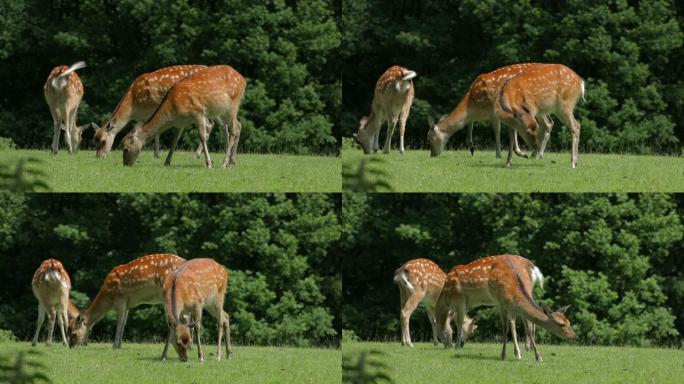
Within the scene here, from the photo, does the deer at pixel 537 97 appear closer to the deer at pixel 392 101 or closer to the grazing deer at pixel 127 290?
the deer at pixel 392 101

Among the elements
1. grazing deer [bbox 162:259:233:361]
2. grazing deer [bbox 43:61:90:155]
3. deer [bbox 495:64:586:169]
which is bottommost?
grazing deer [bbox 162:259:233:361]

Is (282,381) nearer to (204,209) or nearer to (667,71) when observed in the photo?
(204,209)

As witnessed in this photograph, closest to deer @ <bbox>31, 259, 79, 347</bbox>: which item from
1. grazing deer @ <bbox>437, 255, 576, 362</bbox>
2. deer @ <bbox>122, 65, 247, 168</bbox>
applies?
deer @ <bbox>122, 65, 247, 168</bbox>

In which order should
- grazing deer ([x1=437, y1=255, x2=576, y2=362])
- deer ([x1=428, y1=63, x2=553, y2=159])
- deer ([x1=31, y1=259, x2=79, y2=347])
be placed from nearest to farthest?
grazing deer ([x1=437, y1=255, x2=576, y2=362]) < deer ([x1=428, y1=63, x2=553, y2=159]) < deer ([x1=31, y1=259, x2=79, y2=347])

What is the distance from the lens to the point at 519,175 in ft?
46.5

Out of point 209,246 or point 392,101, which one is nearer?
point 392,101

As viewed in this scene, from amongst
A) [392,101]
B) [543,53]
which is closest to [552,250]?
[543,53]

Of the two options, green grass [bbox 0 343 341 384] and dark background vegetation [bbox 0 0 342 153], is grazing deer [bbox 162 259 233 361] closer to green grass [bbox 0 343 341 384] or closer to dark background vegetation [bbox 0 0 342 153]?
green grass [bbox 0 343 341 384]

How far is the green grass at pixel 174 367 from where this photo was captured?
11.9 metres

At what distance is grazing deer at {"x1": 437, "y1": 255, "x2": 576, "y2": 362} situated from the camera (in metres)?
12.9

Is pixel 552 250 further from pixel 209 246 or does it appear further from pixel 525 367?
pixel 525 367

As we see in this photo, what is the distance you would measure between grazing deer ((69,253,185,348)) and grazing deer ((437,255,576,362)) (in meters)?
Result: 3.65

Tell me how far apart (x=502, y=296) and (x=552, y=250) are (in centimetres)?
1073

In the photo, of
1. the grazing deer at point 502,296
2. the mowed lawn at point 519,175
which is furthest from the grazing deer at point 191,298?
the grazing deer at point 502,296
